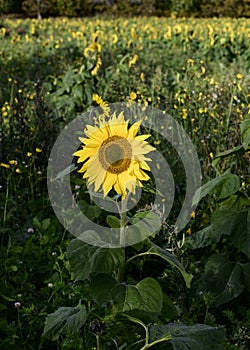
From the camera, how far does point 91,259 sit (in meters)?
1.74

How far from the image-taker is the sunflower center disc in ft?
5.80

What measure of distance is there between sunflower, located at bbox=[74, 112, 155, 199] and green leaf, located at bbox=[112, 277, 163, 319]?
11.0 inches

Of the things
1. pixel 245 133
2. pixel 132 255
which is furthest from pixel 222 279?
pixel 245 133

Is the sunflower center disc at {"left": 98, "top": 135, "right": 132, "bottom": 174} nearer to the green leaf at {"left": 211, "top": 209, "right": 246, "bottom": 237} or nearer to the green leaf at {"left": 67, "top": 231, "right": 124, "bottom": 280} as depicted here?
the green leaf at {"left": 67, "top": 231, "right": 124, "bottom": 280}

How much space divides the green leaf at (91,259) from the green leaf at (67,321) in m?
0.12

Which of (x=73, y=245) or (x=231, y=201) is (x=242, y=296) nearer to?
(x=231, y=201)

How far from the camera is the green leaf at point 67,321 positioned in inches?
66.4

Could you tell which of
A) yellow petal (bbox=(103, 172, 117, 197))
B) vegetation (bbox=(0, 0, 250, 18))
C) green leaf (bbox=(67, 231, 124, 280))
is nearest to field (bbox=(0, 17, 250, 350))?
green leaf (bbox=(67, 231, 124, 280))

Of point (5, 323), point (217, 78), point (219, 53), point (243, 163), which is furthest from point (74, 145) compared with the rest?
point (219, 53)

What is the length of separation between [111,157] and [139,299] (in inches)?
16.9

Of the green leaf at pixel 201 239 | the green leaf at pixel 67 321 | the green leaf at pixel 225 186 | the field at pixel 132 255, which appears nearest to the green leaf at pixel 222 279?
the field at pixel 132 255

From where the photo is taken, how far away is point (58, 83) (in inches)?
238

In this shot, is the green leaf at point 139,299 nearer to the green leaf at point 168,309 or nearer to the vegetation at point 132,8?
the green leaf at point 168,309

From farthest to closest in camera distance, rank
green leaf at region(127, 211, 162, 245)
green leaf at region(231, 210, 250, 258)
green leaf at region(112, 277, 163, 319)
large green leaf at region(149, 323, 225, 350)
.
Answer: green leaf at region(231, 210, 250, 258), green leaf at region(127, 211, 162, 245), green leaf at region(112, 277, 163, 319), large green leaf at region(149, 323, 225, 350)
